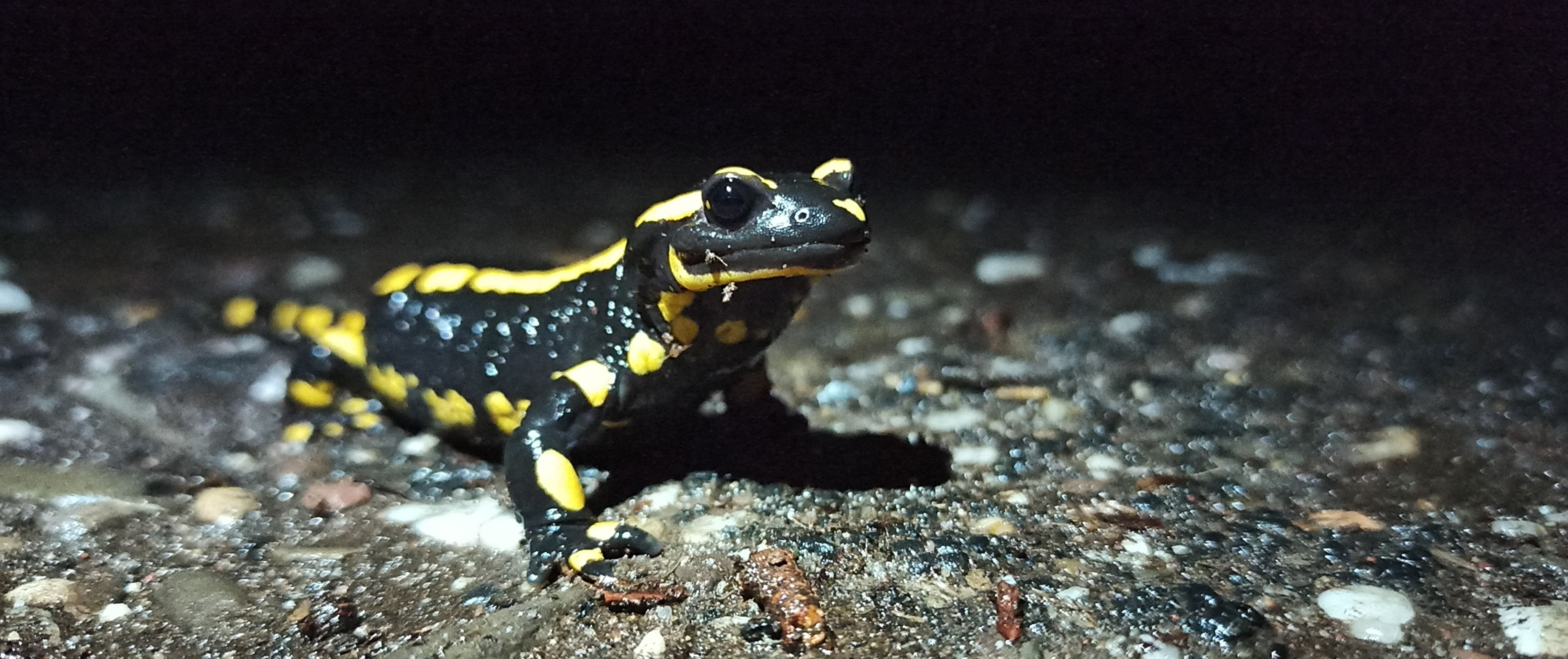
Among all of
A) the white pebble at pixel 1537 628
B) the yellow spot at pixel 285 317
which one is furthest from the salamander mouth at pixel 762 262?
the yellow spot at pixel 285 317

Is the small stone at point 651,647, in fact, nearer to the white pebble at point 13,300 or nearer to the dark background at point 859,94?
the dark background at point 859,94

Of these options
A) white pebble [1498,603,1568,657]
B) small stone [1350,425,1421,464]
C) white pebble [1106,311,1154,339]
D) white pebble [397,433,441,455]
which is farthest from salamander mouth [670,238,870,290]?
white pebble [1106,311,1154,339]

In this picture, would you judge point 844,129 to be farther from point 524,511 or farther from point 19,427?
point 19,427

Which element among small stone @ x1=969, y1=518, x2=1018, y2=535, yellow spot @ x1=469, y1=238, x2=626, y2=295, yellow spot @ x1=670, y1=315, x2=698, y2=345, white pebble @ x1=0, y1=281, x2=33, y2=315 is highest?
white pebble @ x1=0, y1=281, x2=33, y2=315

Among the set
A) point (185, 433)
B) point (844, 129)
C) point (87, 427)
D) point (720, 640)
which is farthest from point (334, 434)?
point (844, 129)

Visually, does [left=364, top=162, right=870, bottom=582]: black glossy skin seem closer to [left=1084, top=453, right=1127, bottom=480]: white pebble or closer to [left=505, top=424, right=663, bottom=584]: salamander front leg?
[left=505, top=424, right=663, bottom=584]: salamander front leg
